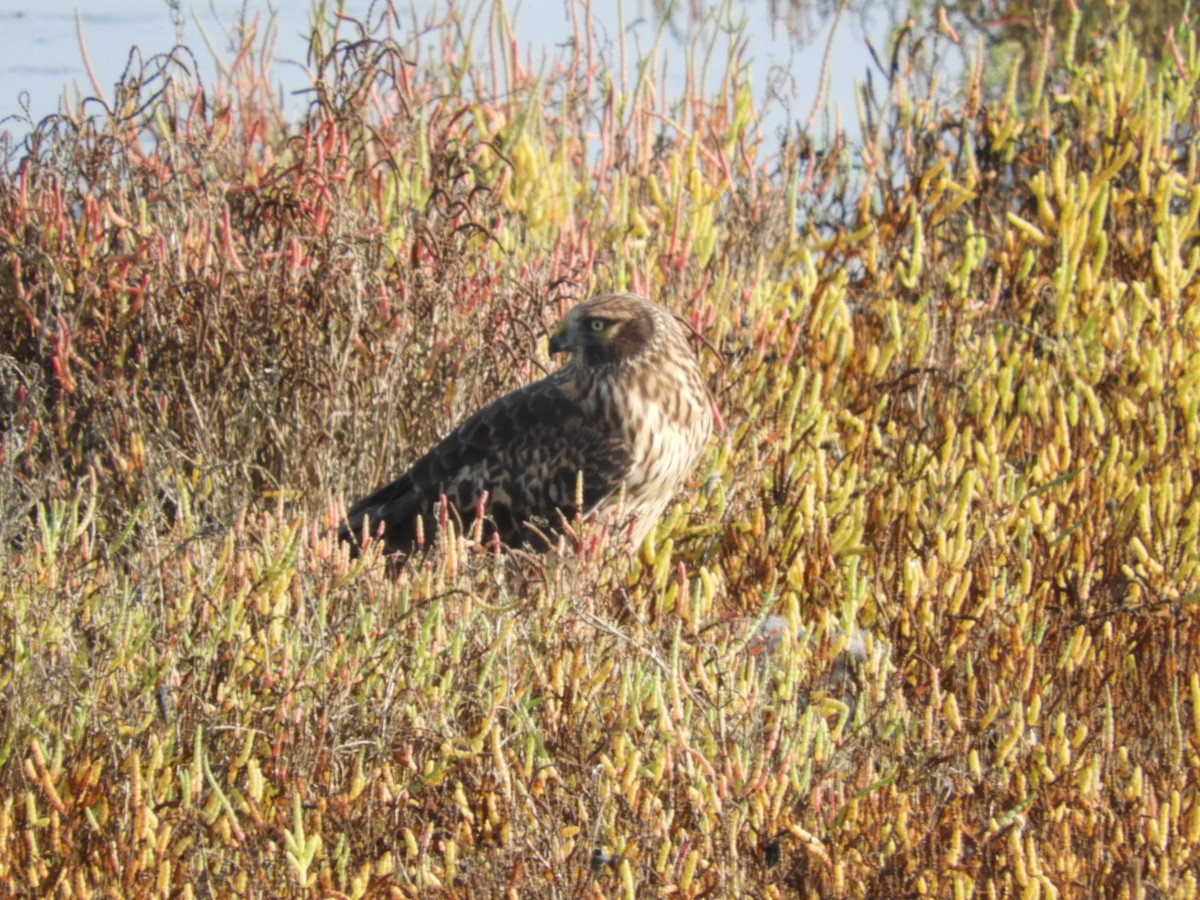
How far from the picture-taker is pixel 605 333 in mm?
4449

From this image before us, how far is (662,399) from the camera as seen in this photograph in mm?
4418

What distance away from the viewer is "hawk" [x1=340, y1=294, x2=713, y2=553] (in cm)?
438

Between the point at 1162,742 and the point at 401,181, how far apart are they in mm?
2978

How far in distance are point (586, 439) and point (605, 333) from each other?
1.02 feet

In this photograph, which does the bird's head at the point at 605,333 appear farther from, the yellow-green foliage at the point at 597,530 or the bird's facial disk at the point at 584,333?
the yellow-green foliage at the point at 597,530

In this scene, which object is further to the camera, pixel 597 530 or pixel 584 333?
pixel 584 333

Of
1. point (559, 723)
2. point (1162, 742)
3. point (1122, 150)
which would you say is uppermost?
point (1122, 150)

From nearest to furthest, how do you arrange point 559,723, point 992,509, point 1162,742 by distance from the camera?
point 559,723
point 1162,742
point 992,509

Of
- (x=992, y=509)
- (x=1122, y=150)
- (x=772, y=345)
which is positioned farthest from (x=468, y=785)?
(x=1122, y=150)

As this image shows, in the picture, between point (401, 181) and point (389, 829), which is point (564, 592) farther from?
point (401, 181)

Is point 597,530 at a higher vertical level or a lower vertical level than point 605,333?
lower

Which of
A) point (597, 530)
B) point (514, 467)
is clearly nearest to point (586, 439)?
point (514, 467)

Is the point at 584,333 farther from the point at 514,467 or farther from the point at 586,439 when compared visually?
the point at 514,467

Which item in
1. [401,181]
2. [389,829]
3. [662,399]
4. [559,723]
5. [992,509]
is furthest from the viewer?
[401,181]
